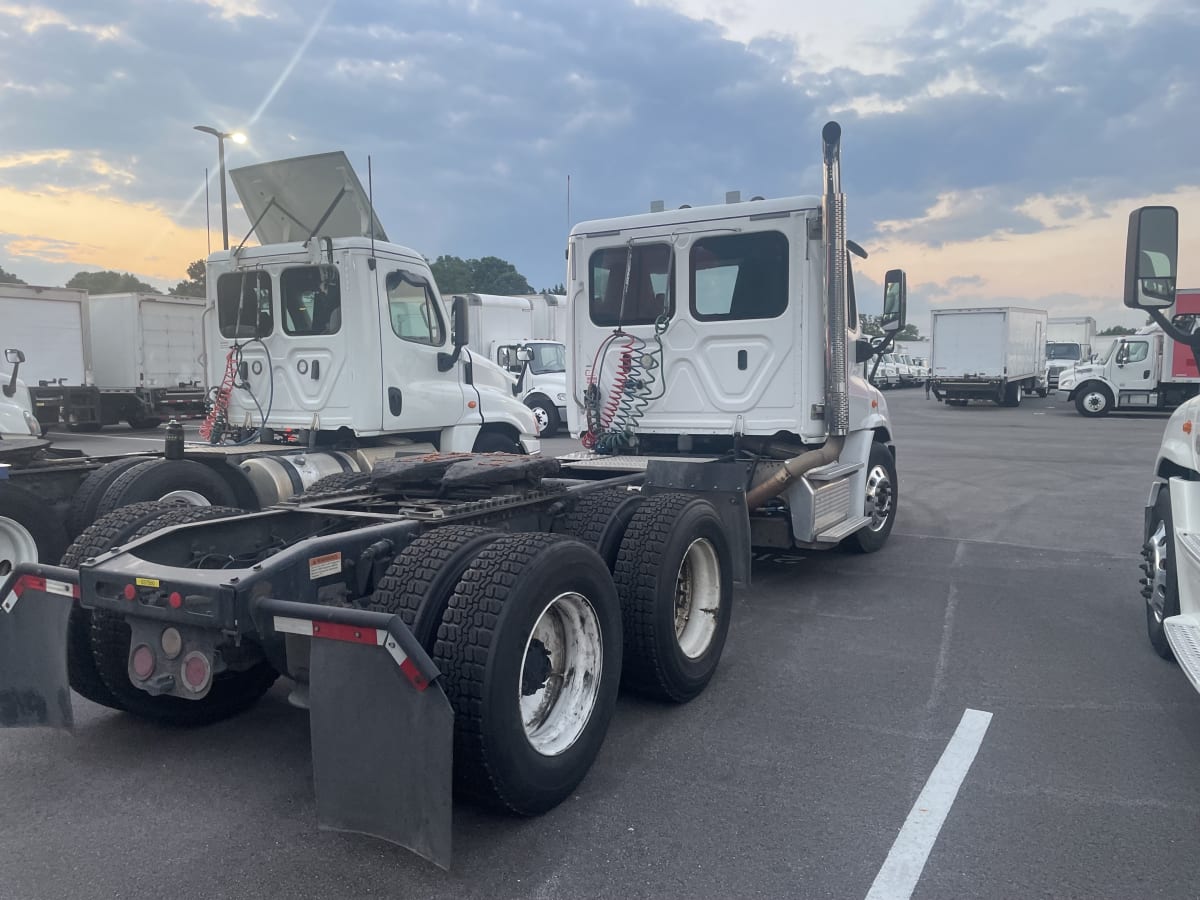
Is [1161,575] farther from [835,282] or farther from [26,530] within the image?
[26,530]

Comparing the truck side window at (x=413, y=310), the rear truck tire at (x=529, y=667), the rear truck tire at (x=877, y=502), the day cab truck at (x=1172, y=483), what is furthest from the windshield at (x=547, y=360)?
the rear truck tire at (x=529, y=667)

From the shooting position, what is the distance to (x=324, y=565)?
11.6 ft

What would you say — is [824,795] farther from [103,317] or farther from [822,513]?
[103,317]

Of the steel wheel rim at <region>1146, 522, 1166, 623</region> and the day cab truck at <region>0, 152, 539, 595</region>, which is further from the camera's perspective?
the day cab truck at <region>0, 152, 539, 595</region>

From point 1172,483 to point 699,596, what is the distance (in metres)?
2.57

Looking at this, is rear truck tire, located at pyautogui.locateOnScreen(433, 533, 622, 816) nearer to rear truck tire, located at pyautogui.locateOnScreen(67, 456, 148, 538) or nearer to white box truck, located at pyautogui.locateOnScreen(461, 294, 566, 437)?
rear truck tire, located at pyautogui.locateOnScreen(67, 456, 148, 538)

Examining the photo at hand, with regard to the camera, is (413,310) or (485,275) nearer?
(413,310)

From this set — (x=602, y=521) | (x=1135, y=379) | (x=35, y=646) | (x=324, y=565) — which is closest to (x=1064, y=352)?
(x=1135, y=379)

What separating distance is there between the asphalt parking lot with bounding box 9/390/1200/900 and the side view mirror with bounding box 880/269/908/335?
2.24 metres

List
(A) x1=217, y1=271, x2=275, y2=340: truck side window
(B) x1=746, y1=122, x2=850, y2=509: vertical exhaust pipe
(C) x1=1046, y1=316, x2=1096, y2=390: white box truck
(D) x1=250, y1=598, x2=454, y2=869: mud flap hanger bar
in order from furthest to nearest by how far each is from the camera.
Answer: (C) x1=1046, y1=316, x2=1096, y2=390: white box truck, (A) x1=217, y1=271, x2=275, y2=340: truck side window, (B) x1=746, y1=122, x2=850, y2=509: vertical exhaust pipe, (D) x1=250, y1=598, x2=454, y2=869: mud flap hanger bar

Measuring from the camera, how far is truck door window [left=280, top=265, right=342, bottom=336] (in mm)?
7980

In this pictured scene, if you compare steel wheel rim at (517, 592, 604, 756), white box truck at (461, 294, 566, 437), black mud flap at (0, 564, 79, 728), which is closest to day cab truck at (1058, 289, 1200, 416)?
white box truck at (461, 294, 566, 437)

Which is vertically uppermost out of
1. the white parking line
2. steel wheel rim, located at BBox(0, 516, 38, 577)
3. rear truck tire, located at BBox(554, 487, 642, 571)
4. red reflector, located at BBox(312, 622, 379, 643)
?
rear truck tire, located at BBox(554, 487, 642, 571)

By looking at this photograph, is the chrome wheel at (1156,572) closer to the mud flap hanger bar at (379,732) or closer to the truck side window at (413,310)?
the mud flap hanger bar at (379,732)
